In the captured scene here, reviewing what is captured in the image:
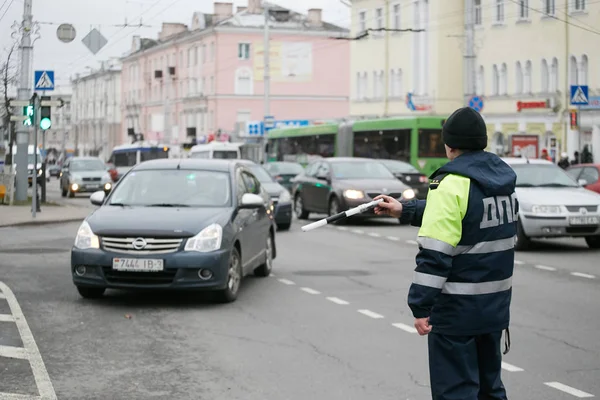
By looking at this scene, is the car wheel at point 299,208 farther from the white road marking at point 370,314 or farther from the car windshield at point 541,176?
the white road marking at point 370,314

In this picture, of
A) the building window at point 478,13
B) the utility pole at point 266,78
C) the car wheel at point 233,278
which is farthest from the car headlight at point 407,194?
the building window at point 478,13

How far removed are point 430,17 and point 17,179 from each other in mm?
30571

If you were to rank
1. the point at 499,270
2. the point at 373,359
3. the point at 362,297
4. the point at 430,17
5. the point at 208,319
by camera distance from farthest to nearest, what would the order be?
the point at 430,17 → the point at 362,297 → the point at 208,319 → the point at 373,359 → the point at 499,270

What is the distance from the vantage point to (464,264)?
16.9 ft

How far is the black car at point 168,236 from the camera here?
11.5 meters

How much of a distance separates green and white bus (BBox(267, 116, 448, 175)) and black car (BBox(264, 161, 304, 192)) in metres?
4.78

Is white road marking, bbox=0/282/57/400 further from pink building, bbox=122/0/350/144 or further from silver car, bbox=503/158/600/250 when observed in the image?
pink building, bbox=122/0/350/144

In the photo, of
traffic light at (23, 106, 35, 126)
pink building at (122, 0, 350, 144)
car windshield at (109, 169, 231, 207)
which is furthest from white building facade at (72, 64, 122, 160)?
car windshield at (109, 169, 231, 207)

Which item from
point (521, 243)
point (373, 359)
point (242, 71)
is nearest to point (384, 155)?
point (521, 243)

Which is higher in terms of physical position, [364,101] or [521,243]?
[364,101]

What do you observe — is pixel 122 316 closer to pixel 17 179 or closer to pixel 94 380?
pixel 94 380

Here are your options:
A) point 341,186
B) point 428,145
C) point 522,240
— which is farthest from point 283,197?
point 428,145

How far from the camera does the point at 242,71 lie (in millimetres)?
89312

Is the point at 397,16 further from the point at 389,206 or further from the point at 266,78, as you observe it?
the point at 389,206
